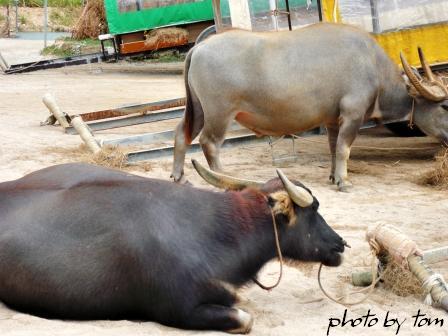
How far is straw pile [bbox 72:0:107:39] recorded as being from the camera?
2484 cm

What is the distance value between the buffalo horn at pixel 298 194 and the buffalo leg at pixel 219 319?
2.39 feet

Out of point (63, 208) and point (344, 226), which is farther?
→ point (344, 226)

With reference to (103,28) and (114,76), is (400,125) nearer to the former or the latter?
(114,76)

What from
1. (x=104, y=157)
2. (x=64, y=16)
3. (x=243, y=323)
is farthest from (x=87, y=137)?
(x=64, y=16)

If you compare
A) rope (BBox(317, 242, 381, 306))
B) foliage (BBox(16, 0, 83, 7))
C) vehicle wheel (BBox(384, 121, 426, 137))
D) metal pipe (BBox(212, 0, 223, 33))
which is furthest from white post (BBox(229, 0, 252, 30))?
foliage (BBox(16, 0, 83, 7))

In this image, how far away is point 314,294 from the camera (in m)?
5.20

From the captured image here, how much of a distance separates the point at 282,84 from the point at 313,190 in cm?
111

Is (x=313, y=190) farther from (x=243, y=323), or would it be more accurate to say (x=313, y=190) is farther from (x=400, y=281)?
(x=243, y=323)

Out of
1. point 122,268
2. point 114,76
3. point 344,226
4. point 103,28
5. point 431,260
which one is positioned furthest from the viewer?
point 103,28

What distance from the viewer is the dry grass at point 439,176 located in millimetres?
8299

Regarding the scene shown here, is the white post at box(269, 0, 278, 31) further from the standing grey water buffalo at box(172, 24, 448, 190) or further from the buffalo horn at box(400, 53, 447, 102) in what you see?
the buffalo horn at box(400, 53, 447, 102)

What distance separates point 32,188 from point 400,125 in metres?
7.15

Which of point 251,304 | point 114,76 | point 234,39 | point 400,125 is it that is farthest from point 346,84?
point 114,76

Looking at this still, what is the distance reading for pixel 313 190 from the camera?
815 centimetres
